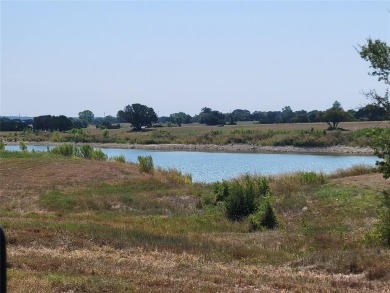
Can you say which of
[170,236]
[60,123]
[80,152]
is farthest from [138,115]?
[170,236]

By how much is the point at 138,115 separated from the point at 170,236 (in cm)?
10374

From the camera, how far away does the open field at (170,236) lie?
8.77m

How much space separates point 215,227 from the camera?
63.6 feet

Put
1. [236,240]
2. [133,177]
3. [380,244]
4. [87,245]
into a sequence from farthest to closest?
[133,177]
[236,240]
[380,244]
[87,245]

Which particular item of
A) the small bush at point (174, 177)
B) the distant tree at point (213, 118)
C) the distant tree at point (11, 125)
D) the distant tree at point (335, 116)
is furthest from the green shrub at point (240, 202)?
the distant tree at point (213, 118)

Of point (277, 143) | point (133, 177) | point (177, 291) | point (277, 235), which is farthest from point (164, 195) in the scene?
point (277, 143)

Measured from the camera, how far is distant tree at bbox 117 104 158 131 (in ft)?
383

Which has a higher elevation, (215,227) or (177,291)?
(177,291)

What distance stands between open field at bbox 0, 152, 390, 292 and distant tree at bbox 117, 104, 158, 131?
86.4 metres

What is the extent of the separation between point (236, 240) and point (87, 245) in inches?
177

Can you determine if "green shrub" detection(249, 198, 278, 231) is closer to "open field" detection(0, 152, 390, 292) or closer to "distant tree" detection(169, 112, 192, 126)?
"open field" detection(0, 152, 390, 292)

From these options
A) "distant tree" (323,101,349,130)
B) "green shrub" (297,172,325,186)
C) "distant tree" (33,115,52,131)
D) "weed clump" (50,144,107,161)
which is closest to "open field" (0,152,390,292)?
"green shrub" (297,172,325,186)

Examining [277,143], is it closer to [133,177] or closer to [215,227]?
[133,177]

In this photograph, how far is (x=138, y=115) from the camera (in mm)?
117500
